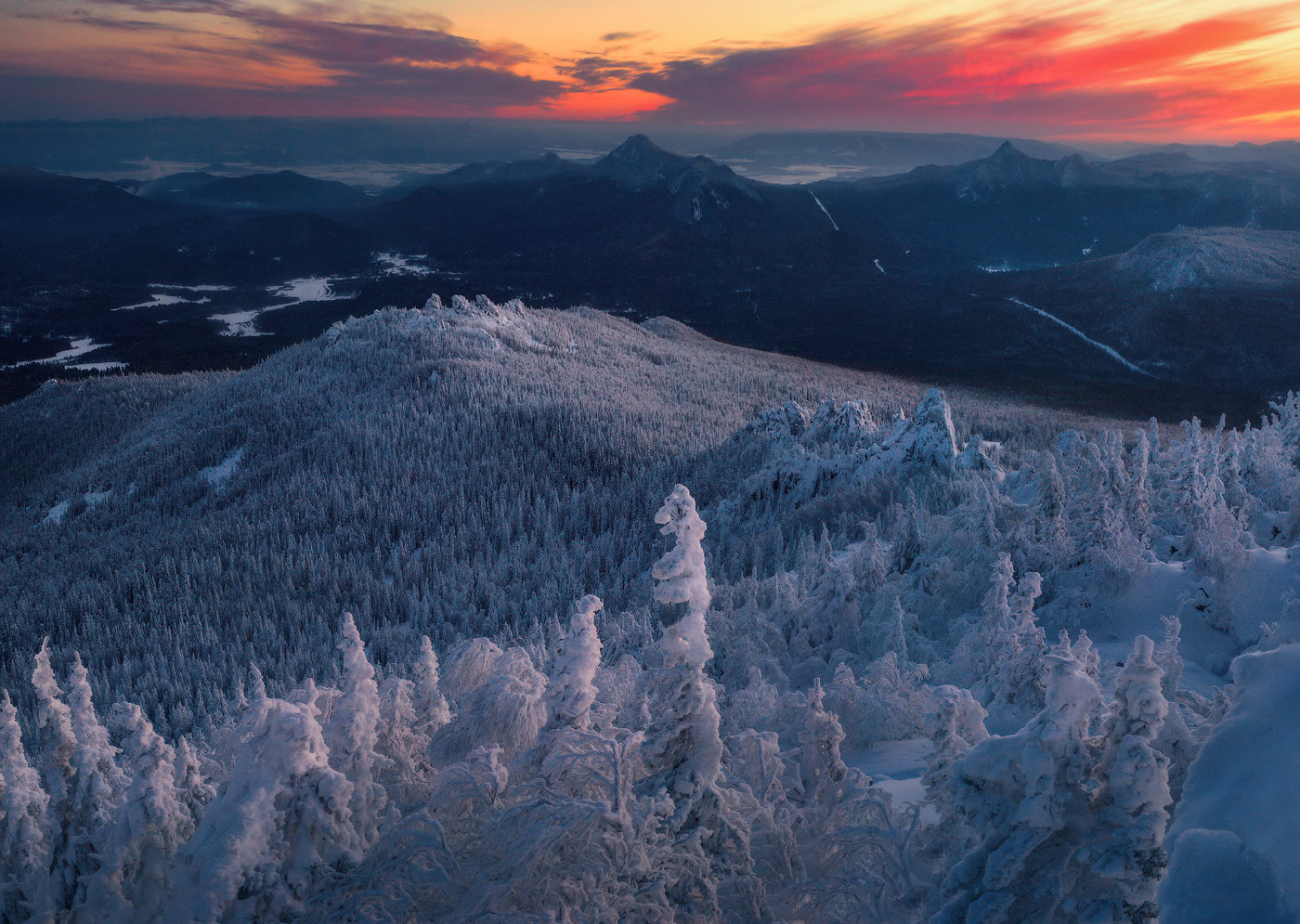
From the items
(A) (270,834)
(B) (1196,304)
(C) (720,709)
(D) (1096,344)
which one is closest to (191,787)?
(A) (270,834)

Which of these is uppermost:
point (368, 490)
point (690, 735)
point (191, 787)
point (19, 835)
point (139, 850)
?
point (690, 735)

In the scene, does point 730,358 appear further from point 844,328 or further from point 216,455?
point 216,455

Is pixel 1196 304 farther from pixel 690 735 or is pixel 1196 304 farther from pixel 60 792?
pixel 60 792

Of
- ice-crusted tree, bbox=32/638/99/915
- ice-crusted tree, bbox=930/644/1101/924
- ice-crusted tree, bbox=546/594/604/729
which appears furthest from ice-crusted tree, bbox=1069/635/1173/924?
ice-crusted tree, bbox=32/638/99/915

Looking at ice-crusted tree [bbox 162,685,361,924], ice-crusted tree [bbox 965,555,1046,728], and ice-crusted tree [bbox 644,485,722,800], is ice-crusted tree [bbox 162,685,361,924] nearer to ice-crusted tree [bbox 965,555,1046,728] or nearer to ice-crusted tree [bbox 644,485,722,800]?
ice-crusted tree [bbox 644,485,722,800]

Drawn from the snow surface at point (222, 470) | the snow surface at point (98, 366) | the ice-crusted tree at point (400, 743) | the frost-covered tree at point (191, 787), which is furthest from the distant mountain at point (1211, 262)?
the snow surface at point (98, 366)

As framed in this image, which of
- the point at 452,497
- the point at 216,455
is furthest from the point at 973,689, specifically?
the point at 216,455
